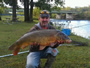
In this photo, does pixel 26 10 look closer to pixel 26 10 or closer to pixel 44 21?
pixel 26 10

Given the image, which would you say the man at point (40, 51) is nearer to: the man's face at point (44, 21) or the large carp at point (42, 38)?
the man's face at point (44, 21)

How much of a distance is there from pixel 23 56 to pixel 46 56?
1.82m

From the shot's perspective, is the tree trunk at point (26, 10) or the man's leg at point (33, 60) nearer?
the man's leg at point (33, 60)

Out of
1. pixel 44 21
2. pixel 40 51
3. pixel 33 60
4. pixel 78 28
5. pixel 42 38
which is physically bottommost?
pixel 78 28

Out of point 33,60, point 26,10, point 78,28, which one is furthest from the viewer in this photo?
point 26,10

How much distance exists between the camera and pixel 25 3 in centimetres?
2498

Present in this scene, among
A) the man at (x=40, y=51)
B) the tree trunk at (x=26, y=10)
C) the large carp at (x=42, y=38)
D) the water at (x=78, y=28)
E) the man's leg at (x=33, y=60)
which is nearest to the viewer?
the large carp at (x=42, y=38)

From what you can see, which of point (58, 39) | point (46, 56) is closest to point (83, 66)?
point (46, 56)

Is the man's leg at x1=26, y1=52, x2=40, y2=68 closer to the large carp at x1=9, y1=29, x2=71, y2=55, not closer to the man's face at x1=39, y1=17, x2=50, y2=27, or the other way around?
the large carp at x1=9, y1=29, x2=71, y2=55

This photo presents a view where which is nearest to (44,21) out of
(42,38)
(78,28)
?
(42,38)

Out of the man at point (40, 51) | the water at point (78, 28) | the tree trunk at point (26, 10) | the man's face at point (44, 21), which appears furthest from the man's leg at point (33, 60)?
the tree trunk at point (26, 10)

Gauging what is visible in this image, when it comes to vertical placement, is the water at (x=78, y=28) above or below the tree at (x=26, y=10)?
below

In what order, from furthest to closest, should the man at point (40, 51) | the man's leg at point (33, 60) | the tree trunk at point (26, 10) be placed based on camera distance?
the tree trunk at point (26, 10), the man at point (40, 51), the man's leg at point (33, 60)

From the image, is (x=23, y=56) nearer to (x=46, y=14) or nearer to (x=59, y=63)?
(x=59, y=63)
